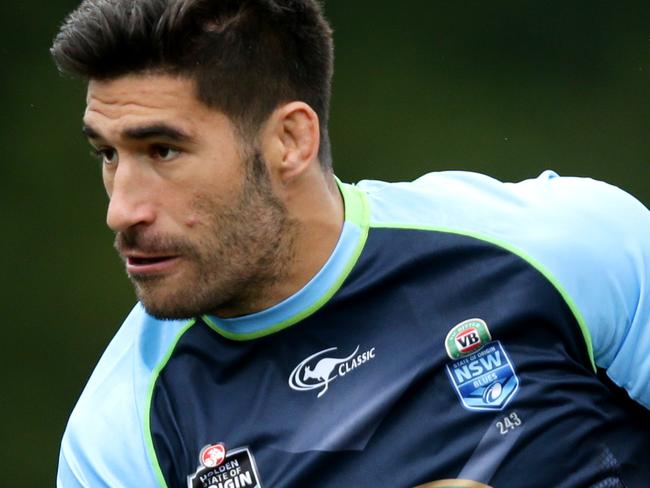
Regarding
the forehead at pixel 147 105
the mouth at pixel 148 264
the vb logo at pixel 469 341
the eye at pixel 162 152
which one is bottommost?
the vb logo at pixel 469 341

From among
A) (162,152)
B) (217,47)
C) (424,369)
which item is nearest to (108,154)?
(162,152)

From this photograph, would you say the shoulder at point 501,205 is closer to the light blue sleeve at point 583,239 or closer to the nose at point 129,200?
the light blue sleeve at point 583,239

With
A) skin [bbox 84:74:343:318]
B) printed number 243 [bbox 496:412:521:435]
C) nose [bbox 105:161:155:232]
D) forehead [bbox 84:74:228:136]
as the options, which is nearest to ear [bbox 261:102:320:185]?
skin [bbox 84:74:343:318]

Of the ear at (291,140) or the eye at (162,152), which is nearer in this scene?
the eye at (162,152)

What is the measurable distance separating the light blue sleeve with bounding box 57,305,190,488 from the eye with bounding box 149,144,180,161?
Answer: 1.06ft

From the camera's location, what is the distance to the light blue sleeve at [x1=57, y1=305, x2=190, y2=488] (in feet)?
9.25

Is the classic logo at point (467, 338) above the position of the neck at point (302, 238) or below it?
below

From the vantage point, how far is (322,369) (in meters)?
2.86

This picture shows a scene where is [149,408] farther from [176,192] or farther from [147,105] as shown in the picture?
[147,105]

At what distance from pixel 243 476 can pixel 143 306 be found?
13.7 inches

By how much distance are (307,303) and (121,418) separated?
0.39 m

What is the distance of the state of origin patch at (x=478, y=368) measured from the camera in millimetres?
2793

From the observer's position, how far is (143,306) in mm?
2838

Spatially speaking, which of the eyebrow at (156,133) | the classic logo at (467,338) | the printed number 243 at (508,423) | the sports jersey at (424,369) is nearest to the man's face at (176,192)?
the eyebrow at (156,133)
